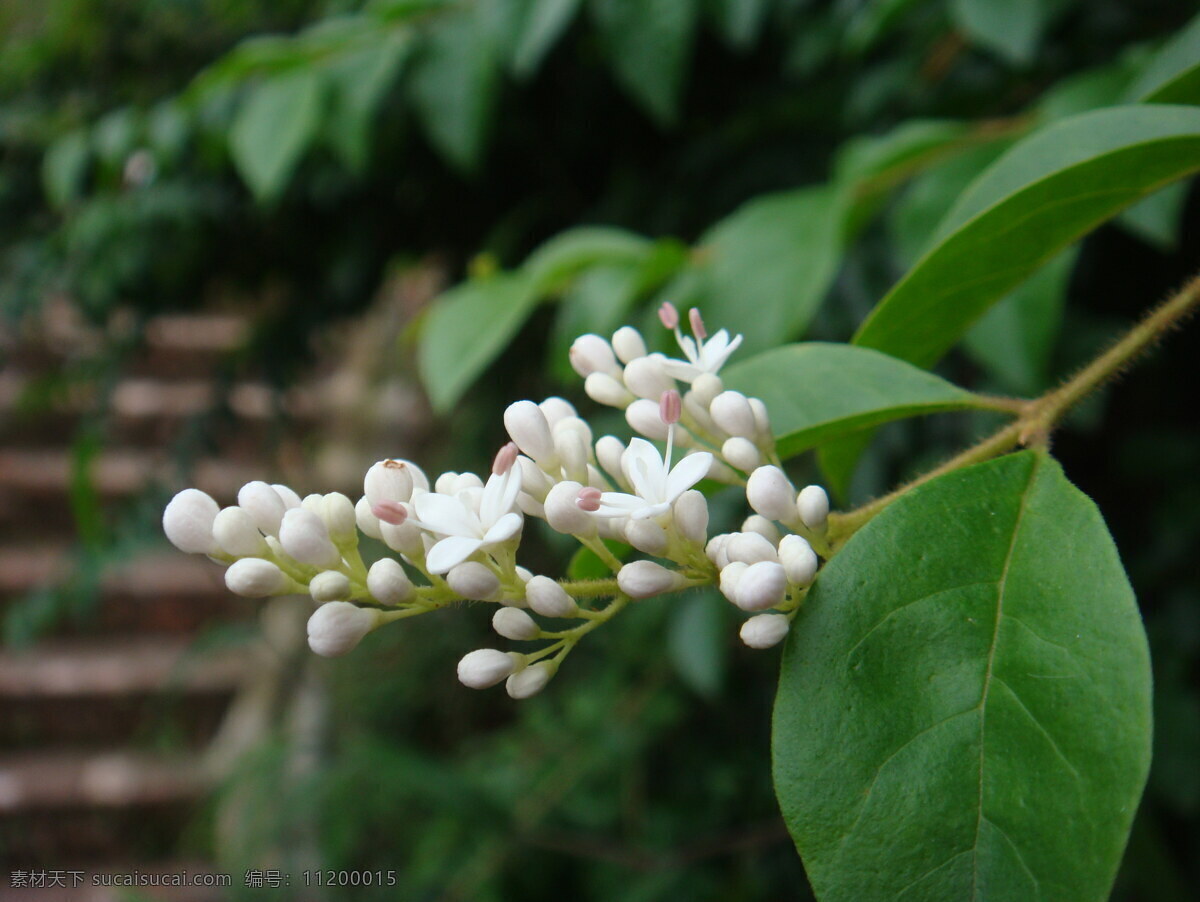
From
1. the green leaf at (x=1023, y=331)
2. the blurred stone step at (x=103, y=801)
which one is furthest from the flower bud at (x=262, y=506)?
the blurred stone step at (x=103, y=801)

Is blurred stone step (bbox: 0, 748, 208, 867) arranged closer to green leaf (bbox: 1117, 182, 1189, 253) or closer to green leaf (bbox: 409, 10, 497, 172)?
green leaf (bbox: 409, 10, 497, 172)

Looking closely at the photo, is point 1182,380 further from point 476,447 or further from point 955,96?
point 476,447

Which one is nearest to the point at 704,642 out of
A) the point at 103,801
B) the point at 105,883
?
the point at 105,883

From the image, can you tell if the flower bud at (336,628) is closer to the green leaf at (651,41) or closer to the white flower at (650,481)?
the white flower at (650,481)

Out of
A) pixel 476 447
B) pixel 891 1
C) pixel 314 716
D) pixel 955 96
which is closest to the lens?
pixel 891 1

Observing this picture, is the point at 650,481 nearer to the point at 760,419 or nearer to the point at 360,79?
the point at 760,419

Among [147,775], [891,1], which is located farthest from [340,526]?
[147,775]
